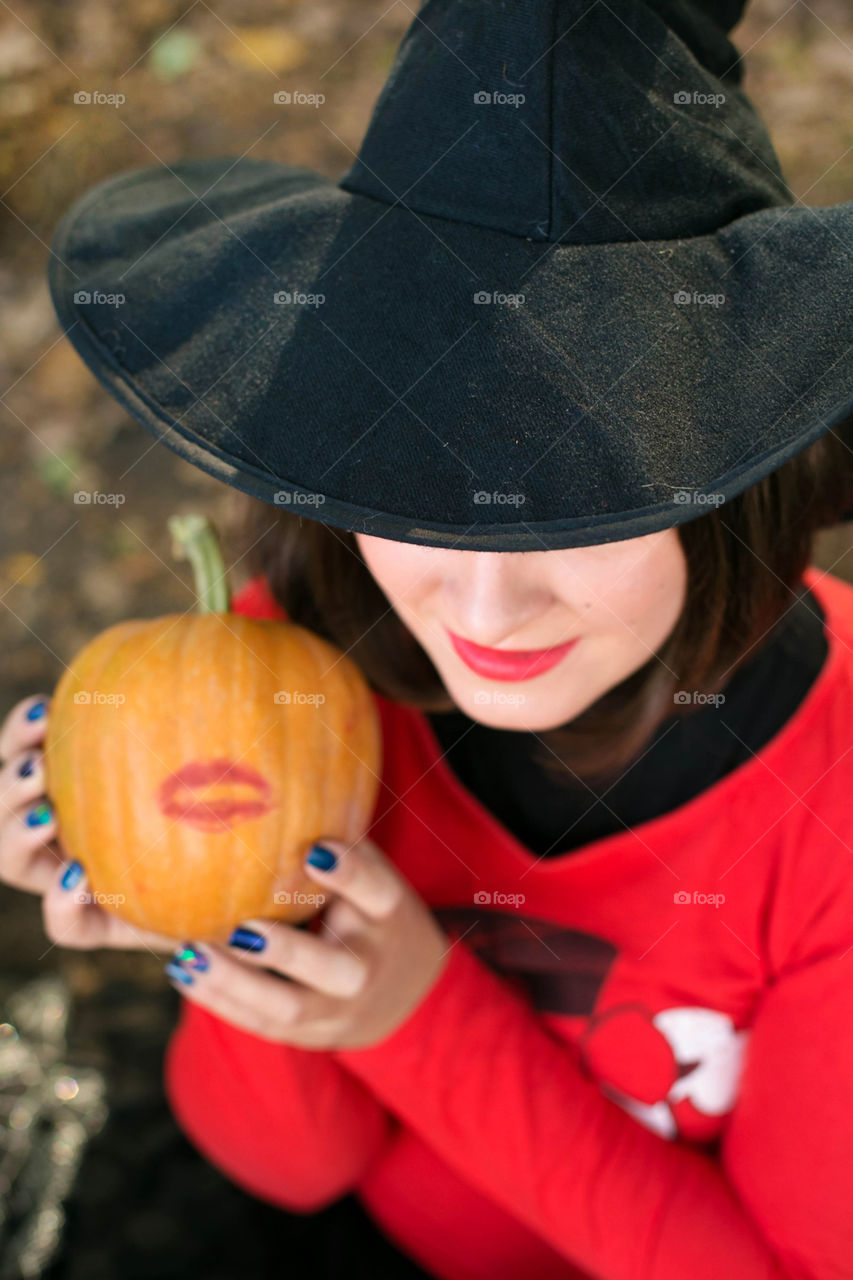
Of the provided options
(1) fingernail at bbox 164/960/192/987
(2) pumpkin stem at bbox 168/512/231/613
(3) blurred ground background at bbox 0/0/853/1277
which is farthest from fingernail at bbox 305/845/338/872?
(3) blurred ground background at bbox 0/0/853/1277

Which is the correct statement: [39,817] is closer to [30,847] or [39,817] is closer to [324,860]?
[30,847]

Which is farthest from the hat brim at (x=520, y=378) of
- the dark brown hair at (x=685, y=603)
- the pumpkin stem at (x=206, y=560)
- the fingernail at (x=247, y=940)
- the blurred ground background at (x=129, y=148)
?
the blurred ground background at (x=129, y=148)

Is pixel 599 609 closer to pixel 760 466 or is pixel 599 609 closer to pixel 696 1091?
pixel 760 466

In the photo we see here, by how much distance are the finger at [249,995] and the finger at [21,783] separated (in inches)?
10.5

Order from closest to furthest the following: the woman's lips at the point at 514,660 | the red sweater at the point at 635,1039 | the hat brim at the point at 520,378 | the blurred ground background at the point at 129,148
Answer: the hat brim at the point at 520,378, the woman's lips at the point at 514,660, the red sweater at the point at 635,1039, the blurred ground background at the point at 129,148

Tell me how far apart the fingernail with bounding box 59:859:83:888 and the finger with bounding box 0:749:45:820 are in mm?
100

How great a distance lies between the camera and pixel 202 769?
1075mm

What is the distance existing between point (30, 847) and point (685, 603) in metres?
0.83

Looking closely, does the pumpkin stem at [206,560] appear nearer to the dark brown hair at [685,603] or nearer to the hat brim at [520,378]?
the dark brown hair at [685,603]

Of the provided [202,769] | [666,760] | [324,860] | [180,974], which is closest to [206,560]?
[202,769]

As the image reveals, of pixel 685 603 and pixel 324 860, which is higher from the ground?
pixel 685 603

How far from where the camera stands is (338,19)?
2639 millimetres

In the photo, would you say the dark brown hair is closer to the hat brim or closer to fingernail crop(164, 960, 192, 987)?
the hat brim

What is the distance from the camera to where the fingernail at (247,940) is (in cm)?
113
